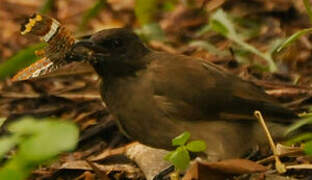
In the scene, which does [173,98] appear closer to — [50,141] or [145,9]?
[145,9]

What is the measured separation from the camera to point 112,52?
14.3 ft

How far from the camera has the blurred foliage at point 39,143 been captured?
1.94m

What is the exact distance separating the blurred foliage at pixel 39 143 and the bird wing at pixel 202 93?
226 cm

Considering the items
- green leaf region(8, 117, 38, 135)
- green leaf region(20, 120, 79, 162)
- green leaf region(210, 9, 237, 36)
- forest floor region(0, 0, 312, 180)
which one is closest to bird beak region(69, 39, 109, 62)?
forest floor region(0, 0, 312, 180)

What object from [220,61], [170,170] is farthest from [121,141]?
[220,61]

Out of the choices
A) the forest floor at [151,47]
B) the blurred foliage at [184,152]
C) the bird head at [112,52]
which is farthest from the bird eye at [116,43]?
the blurred foliage at [184,152]

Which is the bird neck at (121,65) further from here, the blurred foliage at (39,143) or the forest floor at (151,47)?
the blurred foliage at (39,143)

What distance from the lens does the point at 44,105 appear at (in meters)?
5.73

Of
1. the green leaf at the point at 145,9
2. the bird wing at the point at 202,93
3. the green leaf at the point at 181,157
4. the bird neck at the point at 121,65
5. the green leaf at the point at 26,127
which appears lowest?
the green leaf at the point at 181,157

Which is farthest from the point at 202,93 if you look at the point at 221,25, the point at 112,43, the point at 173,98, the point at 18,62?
the point at 18,62

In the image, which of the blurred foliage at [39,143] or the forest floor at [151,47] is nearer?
the blurred foliage at [39,143]

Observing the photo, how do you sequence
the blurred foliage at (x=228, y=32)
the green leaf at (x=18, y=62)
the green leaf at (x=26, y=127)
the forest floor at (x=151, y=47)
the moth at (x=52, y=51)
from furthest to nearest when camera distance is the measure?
the blurred foliage at (x=228, y=32) → the green leaf at (x=18, y=62) → the forest floor at (x=151, y=47) → the moth at (x=52, y=51) → the green leaf at (x=26, y=127)

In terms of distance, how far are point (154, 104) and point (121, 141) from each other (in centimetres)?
97

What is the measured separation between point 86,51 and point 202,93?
79cm
